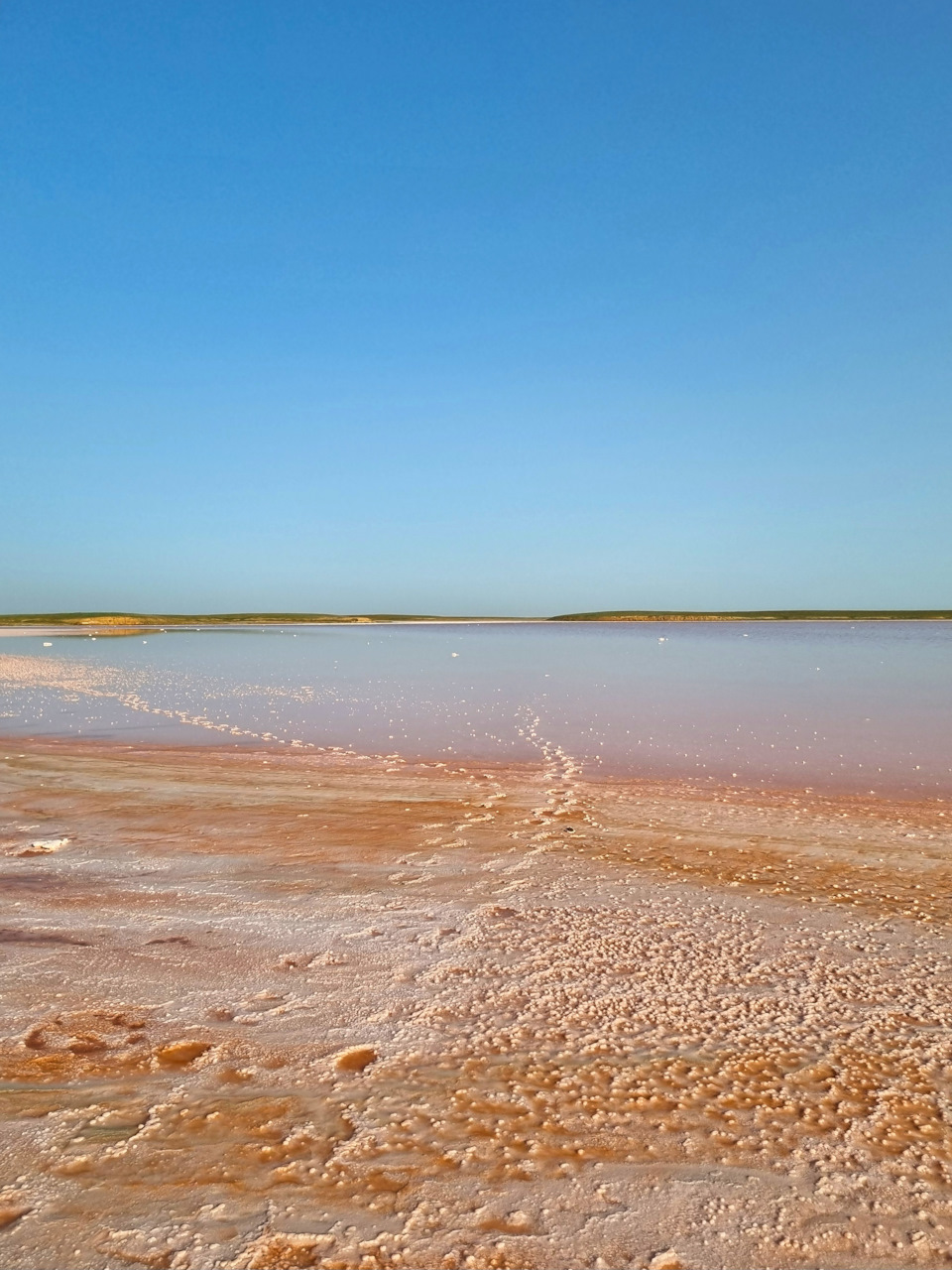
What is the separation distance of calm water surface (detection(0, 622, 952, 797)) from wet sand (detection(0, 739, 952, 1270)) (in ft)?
13.6

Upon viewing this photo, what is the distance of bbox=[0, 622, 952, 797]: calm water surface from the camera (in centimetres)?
1161

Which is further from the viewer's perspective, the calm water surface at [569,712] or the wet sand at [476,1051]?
the calm water surface at [569,712]

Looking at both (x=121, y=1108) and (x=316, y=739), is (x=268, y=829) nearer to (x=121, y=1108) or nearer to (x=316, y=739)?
(x=121, y=1108)

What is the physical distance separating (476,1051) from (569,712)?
43.6ft

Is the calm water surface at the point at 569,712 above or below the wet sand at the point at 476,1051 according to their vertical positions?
above

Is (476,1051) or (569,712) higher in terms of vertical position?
(569,712)

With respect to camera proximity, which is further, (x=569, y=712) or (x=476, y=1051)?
(x=569, y=712)

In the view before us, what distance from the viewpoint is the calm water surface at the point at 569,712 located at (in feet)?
38.1

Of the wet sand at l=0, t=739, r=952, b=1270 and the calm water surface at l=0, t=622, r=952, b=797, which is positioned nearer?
the wet sand at l=0, t=739, r=952, b=1270

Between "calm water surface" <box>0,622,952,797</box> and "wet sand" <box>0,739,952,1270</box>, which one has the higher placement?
"calm water surface" <box>0,622,952,797</box>

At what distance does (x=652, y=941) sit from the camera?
505 cm

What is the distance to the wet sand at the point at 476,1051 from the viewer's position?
2730 mm

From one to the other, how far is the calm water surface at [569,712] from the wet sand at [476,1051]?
163 inches

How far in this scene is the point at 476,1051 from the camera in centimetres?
378
